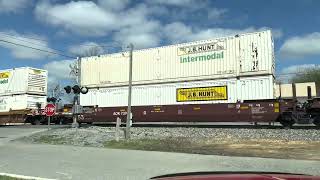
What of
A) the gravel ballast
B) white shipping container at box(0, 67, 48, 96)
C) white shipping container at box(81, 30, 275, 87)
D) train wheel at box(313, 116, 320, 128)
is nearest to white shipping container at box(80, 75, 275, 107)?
white shipping container at box(81, 30, 275, 87)

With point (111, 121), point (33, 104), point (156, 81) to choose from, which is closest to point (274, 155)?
point (156, 81)

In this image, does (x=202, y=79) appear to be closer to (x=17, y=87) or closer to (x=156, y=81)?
(x=156, y=81)

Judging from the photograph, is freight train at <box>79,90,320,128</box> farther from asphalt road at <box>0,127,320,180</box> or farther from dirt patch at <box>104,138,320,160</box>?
asphalt road at <box>0,127,320,180</box>

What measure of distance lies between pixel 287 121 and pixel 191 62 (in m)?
7.19

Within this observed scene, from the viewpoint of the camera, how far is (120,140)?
21156mm

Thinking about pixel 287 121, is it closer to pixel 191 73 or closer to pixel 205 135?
pixel 205 135

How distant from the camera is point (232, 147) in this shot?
17.9m

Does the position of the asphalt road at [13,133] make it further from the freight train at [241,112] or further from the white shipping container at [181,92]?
the freight train at [241,112]

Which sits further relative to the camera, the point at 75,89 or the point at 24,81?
the point at 24,81

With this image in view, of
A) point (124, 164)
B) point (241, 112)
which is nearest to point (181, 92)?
point (241, 112)

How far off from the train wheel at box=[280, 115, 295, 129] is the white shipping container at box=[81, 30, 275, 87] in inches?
102

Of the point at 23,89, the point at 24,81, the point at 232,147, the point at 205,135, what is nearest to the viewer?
the point at 232,147

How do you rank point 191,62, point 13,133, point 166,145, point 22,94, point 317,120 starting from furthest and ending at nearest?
point 22,94, point 191,62, point 13,133, point 317,120, point 166,145

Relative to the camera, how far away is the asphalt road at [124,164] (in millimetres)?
11680
